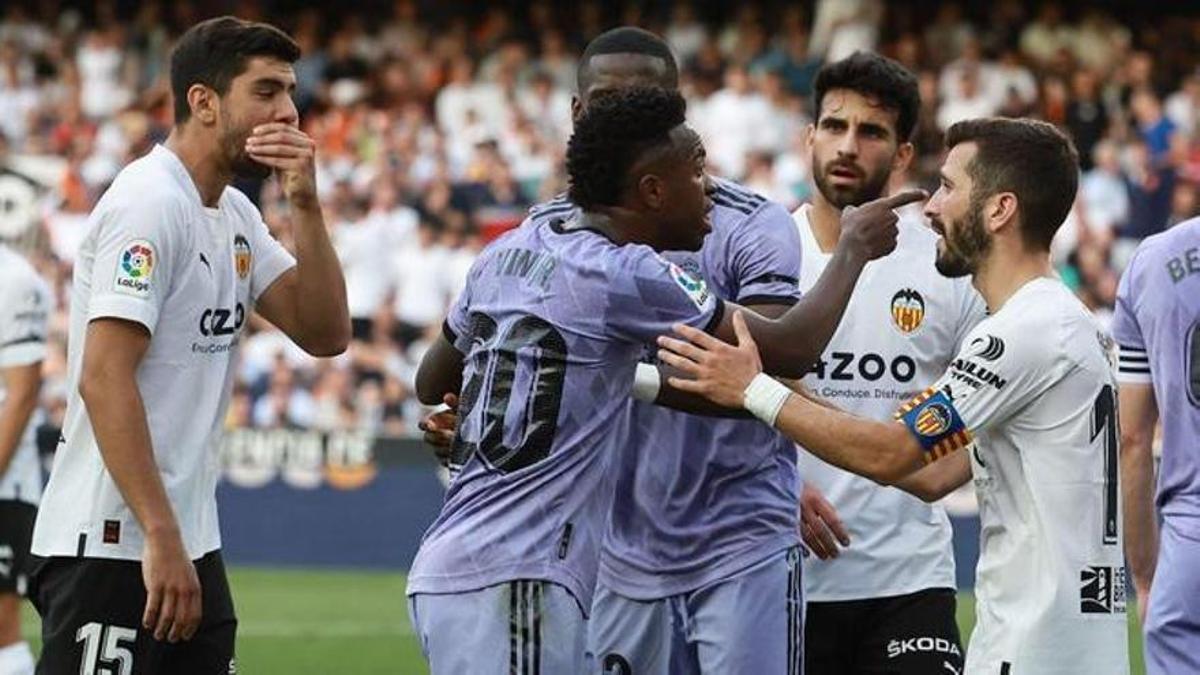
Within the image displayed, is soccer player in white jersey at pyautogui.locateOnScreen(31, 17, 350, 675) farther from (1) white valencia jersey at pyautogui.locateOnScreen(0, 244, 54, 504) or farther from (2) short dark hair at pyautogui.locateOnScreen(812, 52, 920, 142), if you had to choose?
(1) white valencia jersey at pyautogui.locateOnScreen(0, 244, 54, 504)

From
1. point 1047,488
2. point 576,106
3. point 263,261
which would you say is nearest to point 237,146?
point 263,261

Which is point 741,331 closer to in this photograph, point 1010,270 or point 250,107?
point 1010,270

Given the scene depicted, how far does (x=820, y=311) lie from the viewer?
6.24 meters

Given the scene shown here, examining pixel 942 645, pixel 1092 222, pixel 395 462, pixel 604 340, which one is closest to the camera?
pixel 604 340

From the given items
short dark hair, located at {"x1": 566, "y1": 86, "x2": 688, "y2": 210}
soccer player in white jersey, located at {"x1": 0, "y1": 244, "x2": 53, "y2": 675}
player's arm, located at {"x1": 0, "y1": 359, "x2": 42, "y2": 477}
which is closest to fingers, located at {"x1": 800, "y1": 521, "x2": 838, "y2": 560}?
short dark hair, located at {"x1": 566, "y1": 86, "x2": 688, "y2": 210}

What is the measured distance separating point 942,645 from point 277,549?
13.0 m

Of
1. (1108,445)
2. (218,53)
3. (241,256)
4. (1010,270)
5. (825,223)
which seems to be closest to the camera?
(1108,445)

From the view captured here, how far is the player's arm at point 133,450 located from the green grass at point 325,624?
6.84 metres

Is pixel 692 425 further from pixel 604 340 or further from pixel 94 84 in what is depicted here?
pixel 94 84

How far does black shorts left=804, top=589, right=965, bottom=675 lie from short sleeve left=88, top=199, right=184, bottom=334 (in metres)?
2.35

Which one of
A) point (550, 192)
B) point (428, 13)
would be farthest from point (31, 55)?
point (550, 192)

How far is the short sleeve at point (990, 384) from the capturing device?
19.5ft

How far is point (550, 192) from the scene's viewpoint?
76.5 feet

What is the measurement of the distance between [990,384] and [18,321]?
5198 mm
